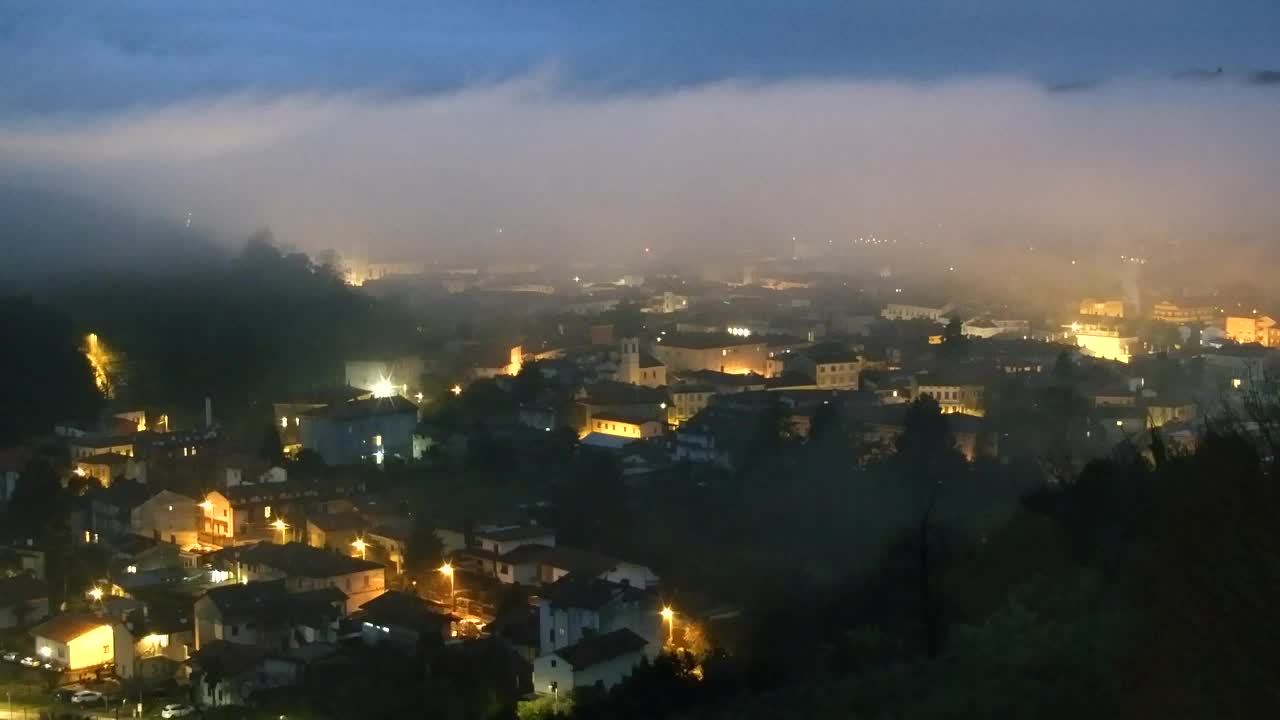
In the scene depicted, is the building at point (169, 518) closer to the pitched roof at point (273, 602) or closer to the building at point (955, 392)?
the pitched roof at point (273, 602)

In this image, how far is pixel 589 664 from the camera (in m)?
6.55

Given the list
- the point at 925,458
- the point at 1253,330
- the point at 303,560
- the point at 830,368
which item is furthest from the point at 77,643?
the point at 1253,330

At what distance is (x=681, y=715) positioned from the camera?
502 cm

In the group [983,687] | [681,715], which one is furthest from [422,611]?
[983,687]

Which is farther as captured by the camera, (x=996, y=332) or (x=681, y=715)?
(x=996, y=332)

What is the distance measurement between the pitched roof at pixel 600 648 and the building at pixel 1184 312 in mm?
12806

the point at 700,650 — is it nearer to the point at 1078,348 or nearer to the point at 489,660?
the point at 489,660

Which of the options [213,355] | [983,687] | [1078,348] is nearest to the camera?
[983,687]

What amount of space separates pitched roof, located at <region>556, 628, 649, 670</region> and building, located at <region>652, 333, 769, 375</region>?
32.6 feet

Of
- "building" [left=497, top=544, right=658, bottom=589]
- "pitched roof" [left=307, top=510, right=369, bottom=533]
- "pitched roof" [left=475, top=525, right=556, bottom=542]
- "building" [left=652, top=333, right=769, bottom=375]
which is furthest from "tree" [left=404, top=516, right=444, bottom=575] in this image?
"building" [left=652, top=333, right=769, bottom=375]

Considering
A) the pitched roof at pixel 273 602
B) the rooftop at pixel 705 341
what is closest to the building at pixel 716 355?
the rooftop at pixel 705 341

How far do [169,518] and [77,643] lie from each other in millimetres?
2662

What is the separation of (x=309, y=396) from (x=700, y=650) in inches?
331

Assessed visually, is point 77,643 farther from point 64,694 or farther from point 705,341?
point 705,341
